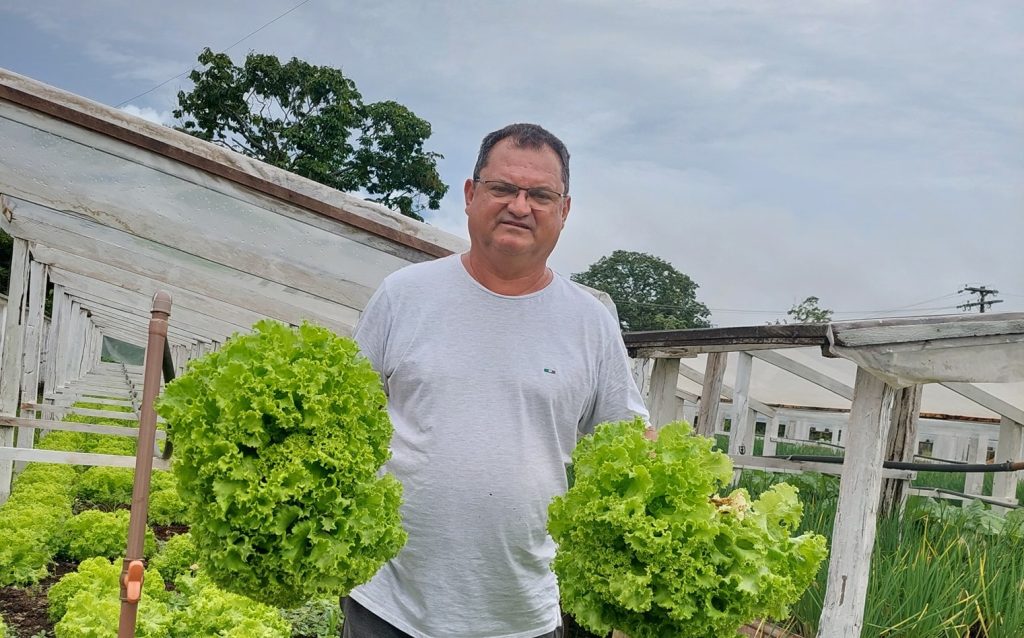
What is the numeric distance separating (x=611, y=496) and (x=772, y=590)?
1.66ft

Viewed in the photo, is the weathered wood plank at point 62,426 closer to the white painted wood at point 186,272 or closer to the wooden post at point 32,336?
the white painted wood at point 186,272

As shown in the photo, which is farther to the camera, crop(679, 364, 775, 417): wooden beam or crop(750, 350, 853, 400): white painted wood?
crop(679, 364, 775, 417): wooden beam

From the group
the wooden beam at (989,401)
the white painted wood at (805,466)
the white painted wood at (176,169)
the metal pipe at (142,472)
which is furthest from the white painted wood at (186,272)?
the wooden beam at (989,401)

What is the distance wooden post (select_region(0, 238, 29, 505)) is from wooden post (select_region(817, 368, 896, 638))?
8630mm

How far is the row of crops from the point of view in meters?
5.49

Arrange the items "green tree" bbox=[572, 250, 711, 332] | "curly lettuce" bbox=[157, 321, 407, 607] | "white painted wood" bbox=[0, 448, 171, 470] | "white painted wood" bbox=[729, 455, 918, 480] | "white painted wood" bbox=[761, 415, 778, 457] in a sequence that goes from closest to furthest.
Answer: "curly lettuce" bbox=[157, 321, 407, 607], "white painted wood" bbox=[0, 448, 171, 470], "white painted wood" bbox=[729, 455, 918, 480], "white painted wood" bbox=[761, 415, 778, 457], "green tree" bbox=[572, 250, 711, 332]

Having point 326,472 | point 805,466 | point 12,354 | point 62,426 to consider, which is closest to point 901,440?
point 805,466

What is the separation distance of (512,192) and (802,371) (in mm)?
8408

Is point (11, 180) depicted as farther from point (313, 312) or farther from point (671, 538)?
point (671, 538)

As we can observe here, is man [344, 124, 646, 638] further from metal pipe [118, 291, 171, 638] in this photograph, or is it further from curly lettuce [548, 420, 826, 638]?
metal pipe [118, 291, 171, 638]

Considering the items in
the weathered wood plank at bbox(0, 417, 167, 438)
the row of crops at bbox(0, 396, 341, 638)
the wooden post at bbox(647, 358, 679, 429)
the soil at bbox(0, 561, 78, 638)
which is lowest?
the soil at bbox(0, 561, 78, 638)

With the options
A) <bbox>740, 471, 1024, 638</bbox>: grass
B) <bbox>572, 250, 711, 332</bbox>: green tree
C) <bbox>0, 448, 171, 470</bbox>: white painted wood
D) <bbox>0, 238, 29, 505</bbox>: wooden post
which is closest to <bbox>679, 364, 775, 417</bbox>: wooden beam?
<bbox>740, 471, 1024, 638</bbox>: grass

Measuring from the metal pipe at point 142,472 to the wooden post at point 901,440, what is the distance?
5.89 meters

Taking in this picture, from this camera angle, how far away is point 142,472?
261cm
